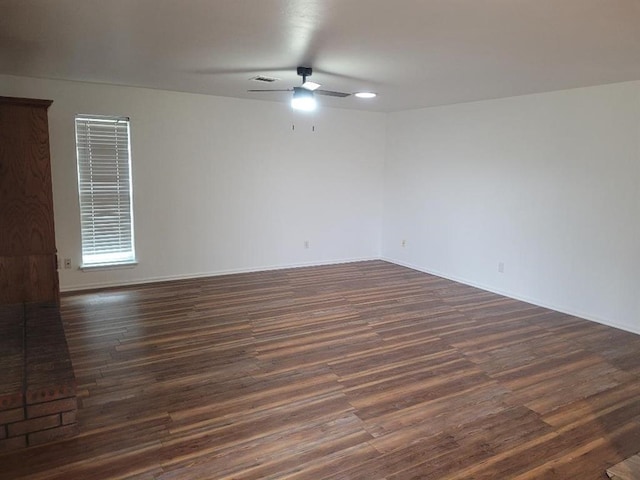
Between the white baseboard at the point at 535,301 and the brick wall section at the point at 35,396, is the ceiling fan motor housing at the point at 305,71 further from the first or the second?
the white baseboard at the point at 535,301

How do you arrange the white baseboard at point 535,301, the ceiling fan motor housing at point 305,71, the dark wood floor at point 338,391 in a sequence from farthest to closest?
the white baseboard at point 535,301
the ceiling fan motor housing at point 305,71
the dark wood floor at point 338,391

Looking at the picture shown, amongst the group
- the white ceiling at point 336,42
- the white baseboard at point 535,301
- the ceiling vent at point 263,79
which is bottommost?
the white baseboard at point 535,301

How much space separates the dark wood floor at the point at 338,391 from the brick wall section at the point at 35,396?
93 millimetres

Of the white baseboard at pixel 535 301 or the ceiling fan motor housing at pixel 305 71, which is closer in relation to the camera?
the ceiling fan motor housing at pixel 305 71

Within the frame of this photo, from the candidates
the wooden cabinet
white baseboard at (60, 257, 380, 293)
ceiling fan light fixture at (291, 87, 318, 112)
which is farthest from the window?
ceiling fan light fixture at (291, 87, 318, 112)

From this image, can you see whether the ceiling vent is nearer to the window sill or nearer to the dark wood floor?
the dark wood floor

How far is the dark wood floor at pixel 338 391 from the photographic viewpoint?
2.36m

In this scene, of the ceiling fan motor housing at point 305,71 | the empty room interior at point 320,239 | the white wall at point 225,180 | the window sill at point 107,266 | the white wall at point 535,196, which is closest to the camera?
the empty room interior at point 320,239

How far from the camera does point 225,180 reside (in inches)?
239

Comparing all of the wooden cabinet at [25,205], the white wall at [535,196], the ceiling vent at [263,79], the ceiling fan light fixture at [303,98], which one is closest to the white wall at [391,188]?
the white wall at [535,196]

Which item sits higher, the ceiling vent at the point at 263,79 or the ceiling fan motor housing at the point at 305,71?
the ceiling vent at the point at 263,79

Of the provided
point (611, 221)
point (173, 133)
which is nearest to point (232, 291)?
point (173, 133)

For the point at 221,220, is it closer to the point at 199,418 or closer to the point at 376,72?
the point at 376,72

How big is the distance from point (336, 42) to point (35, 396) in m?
2.86
